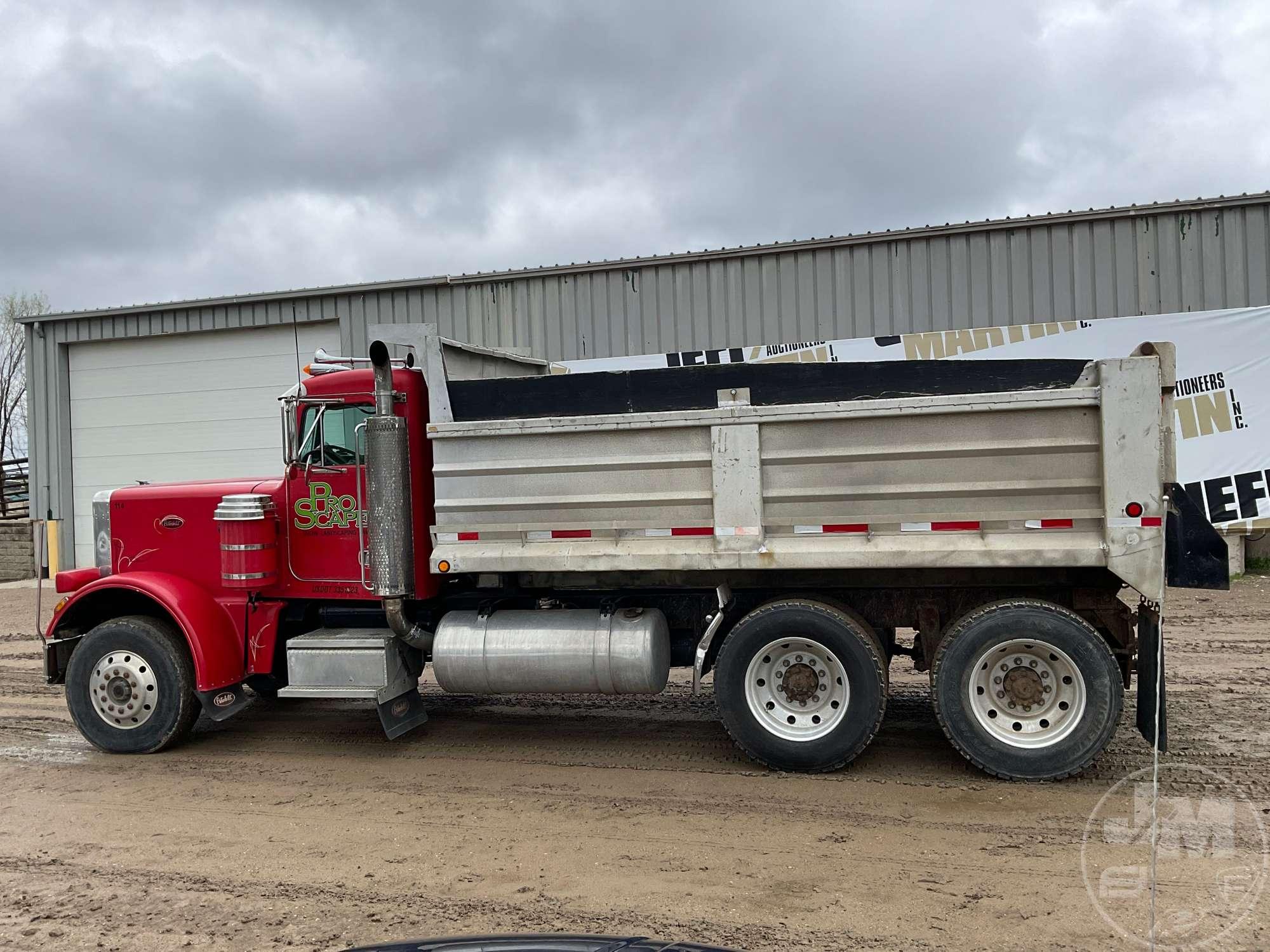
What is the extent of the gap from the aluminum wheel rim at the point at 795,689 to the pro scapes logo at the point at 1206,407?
9.18m

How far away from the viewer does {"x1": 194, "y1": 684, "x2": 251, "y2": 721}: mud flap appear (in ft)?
22.3

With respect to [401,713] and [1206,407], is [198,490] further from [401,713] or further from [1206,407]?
[1206,407]

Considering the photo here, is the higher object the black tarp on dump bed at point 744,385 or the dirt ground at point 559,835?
the black tarp on dump bed at point 744,385

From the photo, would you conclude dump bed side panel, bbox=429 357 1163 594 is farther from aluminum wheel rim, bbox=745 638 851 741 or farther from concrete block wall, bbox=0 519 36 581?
concrete block wall, bbox=0 519 36 581

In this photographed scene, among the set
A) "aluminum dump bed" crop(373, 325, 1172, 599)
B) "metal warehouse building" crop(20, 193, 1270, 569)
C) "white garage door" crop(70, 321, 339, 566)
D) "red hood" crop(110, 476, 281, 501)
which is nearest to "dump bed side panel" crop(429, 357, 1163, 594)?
"aluminum dump bed" crop(373, 325, 1172, 599)

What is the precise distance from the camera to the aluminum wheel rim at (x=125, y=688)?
6.89 meters

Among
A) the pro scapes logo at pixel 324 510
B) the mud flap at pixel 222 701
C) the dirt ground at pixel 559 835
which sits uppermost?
the pro scapes logo at pixel 324 510

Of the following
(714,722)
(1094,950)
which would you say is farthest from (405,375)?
(1094,950)

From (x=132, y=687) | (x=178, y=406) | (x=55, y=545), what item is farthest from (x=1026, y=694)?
(x=55, y=545)

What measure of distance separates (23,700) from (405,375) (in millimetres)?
5483

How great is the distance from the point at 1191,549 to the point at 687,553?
304cm

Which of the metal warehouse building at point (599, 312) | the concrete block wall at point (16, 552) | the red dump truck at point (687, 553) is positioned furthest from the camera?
the concrete block wall at point (16, 552)

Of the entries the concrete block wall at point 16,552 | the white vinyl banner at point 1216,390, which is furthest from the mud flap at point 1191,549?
the concrete block wall at point 16,552

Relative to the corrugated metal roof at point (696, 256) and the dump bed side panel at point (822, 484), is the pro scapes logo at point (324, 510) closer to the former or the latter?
the dump bed side panel at point (822, 484)
